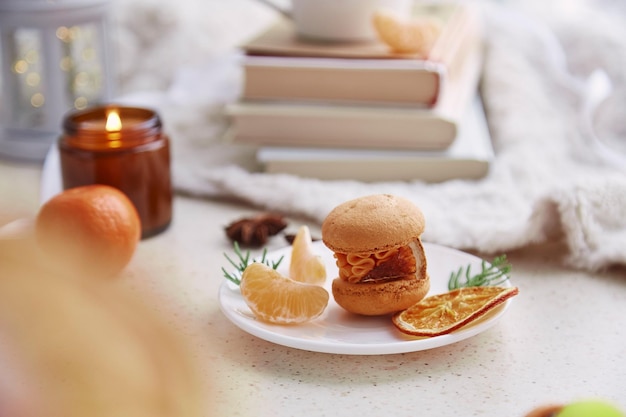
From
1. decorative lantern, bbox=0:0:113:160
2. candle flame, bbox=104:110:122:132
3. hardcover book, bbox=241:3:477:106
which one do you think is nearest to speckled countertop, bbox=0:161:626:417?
candle flame, bbox=104:110:122:132

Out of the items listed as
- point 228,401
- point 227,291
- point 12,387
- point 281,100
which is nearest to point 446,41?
point 281,100

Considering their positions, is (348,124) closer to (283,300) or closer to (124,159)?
(124,159)

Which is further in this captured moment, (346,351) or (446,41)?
(446,41)

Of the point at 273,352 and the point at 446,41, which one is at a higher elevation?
the point at 446,41

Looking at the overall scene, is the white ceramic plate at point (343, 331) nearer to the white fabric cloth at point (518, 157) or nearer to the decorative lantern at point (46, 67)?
the white fabric cloth at point (518, 157)

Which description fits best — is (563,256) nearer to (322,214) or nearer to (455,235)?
(455,235)

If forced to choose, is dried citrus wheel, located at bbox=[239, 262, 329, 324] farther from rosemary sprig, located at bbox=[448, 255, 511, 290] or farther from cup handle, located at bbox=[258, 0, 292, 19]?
cup handle, located at bbox=[258, 0, 292, 19]

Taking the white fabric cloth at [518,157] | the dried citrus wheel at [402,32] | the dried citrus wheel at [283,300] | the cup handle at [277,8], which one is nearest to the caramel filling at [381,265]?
the dried citrus wheel at [283,300]
